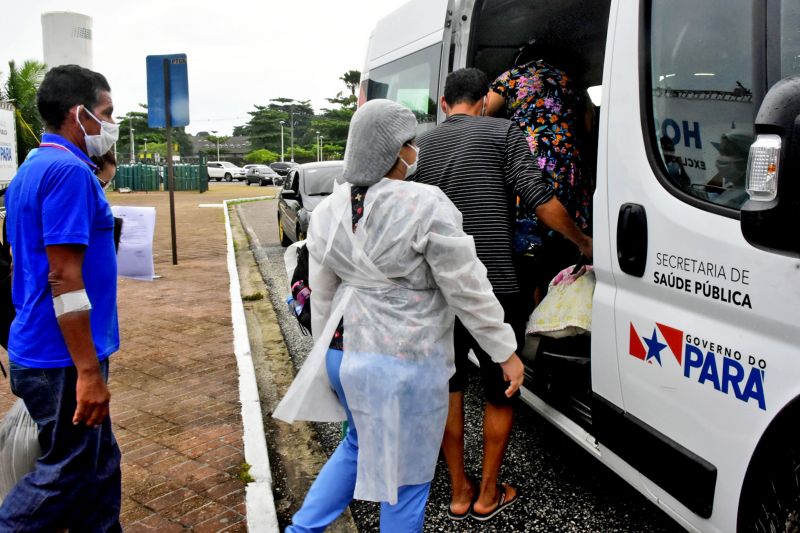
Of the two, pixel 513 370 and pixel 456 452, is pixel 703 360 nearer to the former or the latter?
pixel 513 370

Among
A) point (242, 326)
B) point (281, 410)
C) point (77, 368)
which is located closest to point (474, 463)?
point (281, 410)

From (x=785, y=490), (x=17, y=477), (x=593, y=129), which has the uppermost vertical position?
(x=593, y=129)

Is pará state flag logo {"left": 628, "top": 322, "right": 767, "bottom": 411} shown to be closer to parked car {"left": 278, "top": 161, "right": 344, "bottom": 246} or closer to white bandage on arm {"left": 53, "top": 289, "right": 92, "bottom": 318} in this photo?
white bandage on arm {"left": 53, "top": 289, "right": 92, "bottom": 318}

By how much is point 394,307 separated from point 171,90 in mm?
8669

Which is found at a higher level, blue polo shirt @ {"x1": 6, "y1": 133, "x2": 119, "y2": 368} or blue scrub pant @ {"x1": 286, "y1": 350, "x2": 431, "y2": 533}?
blue polo shirt @ {"x1": 6, "y1": 133, "x2": 119, "y2": 368}

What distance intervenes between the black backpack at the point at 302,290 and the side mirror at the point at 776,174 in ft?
5.25

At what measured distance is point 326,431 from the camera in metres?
4.18

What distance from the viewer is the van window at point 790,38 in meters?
1.84

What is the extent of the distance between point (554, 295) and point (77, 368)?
198 cm

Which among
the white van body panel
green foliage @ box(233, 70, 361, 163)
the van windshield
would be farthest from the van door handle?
green foliage @ box(233, 70, 361, 163)

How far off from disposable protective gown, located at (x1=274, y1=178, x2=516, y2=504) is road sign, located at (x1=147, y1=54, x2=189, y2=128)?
8.14m

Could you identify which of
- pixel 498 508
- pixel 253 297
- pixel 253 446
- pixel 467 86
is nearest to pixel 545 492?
pixel 498 508

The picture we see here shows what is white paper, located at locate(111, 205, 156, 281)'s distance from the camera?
3000mm

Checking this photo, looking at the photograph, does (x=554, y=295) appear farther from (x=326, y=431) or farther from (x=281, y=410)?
(x=326, y=431)
